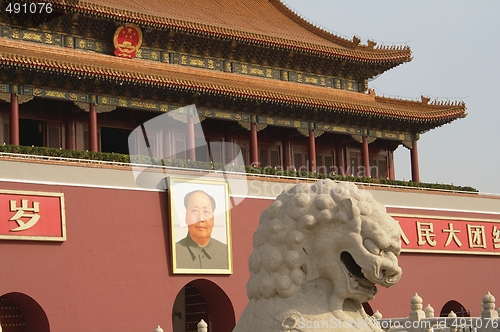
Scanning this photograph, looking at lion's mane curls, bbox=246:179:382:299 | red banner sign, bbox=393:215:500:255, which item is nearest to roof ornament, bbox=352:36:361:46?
red banner sign, bbox=393:215:500:255

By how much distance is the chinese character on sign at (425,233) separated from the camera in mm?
21625

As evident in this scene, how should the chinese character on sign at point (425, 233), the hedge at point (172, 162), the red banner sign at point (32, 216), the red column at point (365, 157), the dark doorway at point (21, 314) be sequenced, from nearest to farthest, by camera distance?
the red banner sign at point (32, 216), the dark doorway at point (21, 314), the hedge at point (172, 162), the chinese character on sign at point (425, 233), the red column at point (365, 157)

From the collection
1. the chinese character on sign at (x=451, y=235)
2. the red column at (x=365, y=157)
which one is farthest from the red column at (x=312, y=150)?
the chinese character on sign at (x=451, y=235)

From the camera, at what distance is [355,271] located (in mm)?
5504

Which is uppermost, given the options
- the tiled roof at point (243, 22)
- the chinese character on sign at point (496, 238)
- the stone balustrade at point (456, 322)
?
the tiled roof at point (243, 22)

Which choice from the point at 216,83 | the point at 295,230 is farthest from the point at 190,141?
the point at 295,230

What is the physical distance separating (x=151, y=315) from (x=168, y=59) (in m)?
7.37

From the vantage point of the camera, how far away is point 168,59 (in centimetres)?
2208

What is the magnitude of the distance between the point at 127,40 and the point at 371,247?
54.9ft

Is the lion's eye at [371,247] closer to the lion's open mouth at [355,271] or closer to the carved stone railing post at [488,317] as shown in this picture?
the lion's open mouth at [355,271]

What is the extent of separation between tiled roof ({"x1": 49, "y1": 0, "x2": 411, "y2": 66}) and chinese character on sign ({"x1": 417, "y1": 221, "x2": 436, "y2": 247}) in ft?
18.2

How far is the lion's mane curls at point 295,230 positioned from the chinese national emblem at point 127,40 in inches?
637

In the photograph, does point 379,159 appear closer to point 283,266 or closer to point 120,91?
point 120,91

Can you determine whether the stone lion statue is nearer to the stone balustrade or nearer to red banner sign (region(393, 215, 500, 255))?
the stone balustrade
